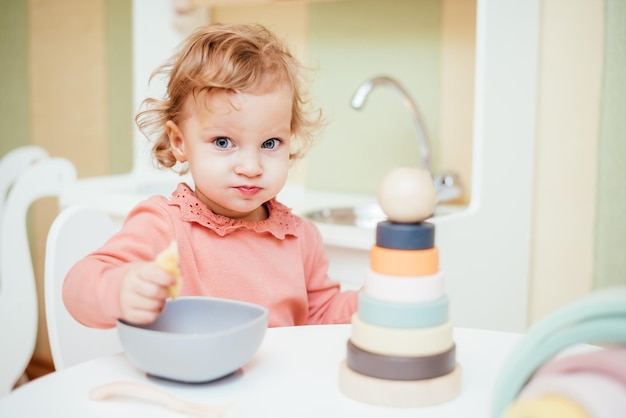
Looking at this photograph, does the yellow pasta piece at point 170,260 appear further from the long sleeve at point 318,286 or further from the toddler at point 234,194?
the long sleeve at point 318,286

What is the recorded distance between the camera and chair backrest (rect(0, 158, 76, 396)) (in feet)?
5.88

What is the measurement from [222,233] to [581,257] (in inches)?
39.6

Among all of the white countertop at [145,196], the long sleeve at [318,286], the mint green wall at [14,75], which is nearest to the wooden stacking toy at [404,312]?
the long sleeve at [318,286]

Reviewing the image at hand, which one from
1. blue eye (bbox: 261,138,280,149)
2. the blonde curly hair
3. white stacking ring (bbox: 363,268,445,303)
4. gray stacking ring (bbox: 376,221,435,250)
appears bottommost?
white stacking ring (bbox: 363,268,445,303)

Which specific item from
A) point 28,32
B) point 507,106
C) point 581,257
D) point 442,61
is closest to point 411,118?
point 442,61

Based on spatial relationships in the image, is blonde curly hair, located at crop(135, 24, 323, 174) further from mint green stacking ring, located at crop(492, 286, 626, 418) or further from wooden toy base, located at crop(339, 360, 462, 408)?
mint green stacking ring, located at crop(492, 286, 626, 418)

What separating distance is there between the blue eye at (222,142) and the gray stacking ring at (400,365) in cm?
41

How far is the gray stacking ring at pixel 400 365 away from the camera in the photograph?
721 mm

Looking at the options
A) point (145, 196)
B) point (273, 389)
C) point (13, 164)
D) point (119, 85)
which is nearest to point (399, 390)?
→ point (273, 389)

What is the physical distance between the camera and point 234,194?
3.45ft

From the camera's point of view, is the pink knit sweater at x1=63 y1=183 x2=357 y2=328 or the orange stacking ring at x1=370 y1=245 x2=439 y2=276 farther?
the pink knit sweater at x1=63 y1=183 x2=357 y2=328

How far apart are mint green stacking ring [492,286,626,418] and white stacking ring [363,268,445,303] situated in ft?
0.47

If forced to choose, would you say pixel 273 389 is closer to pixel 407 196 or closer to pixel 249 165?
pixel 407 196

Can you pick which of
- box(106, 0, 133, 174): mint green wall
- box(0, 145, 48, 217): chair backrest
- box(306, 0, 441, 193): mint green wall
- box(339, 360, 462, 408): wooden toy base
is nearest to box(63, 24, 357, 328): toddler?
box(339, 360, 462, 408): wooden toy base
